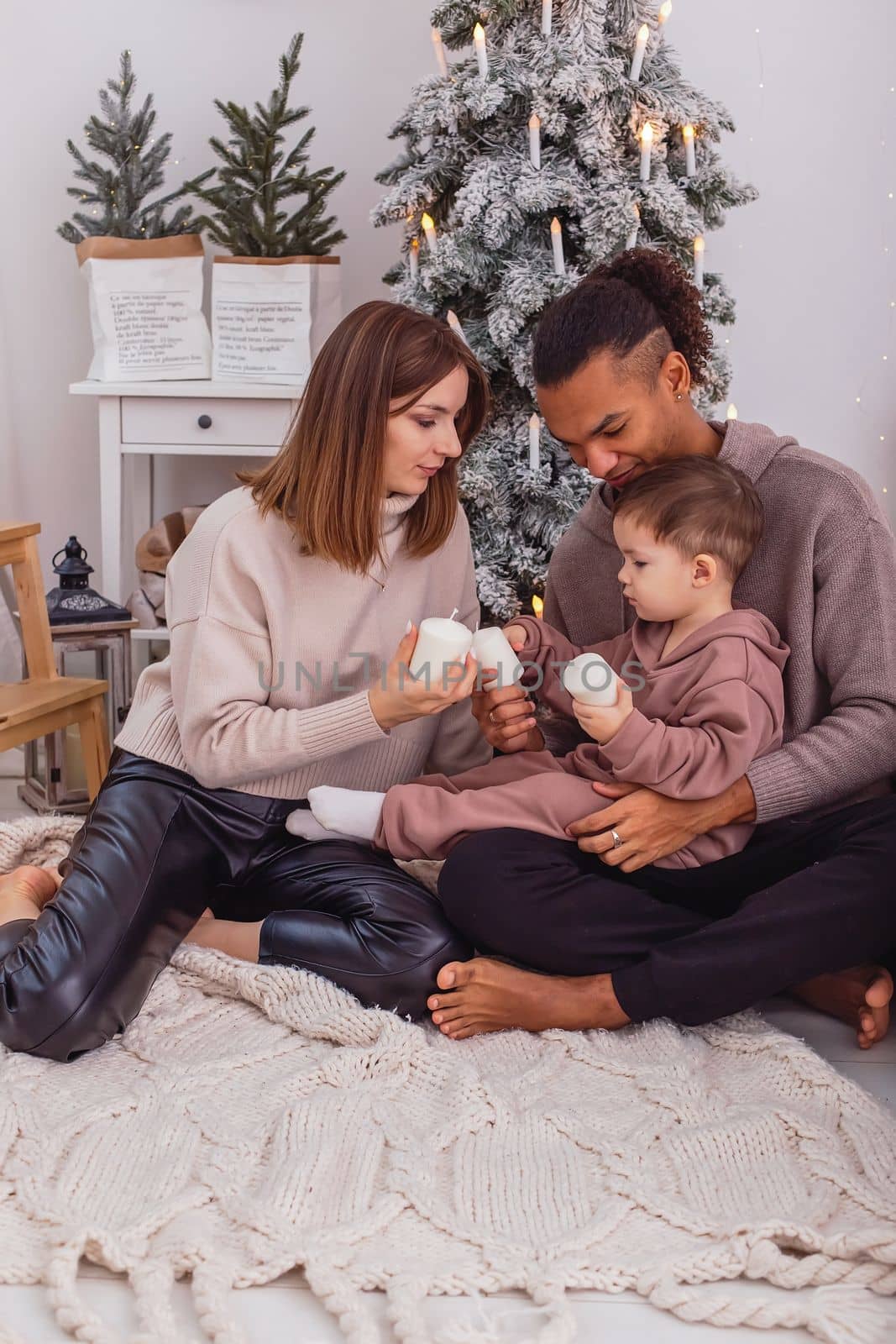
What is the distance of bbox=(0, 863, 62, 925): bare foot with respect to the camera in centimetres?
160

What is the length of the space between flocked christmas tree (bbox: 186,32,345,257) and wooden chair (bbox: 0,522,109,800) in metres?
0.85

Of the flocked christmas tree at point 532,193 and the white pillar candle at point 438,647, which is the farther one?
the flocked christmas tree at point 532,193

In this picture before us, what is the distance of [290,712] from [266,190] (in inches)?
60.2

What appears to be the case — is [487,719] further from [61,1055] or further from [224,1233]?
[224,1233]

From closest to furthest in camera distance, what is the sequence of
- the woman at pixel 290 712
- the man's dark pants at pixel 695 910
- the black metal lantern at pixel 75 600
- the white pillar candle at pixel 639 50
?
1. the man's dark pants at pixel 695 910
2. the woman at pixel 290 712
3. the white pillar candle at pixel 639 50
4. the black metal lantern at pixel 75 600

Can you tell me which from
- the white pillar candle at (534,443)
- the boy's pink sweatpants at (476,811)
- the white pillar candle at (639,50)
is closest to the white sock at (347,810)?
the boy's pink sweatpants at (476,811)

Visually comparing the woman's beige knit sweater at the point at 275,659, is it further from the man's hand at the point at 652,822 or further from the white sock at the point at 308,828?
the man's hand at the point at 652,822

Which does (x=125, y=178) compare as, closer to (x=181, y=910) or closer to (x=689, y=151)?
(x=689, y=151)

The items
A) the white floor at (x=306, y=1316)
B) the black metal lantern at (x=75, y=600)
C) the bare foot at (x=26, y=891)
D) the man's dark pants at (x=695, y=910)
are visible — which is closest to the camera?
the white floor at (x=306, y=1316)

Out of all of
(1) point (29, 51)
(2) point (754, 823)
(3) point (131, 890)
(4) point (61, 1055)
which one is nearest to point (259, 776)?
(3) point (131, 890)

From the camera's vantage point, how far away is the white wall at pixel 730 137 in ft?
9.11

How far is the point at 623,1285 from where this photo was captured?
102cm

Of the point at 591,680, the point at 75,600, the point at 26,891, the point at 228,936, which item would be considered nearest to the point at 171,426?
the point at 75,600

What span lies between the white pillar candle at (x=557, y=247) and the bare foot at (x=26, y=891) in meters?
1.32
